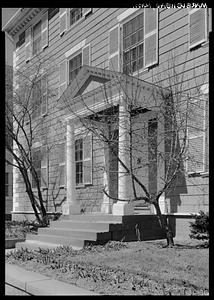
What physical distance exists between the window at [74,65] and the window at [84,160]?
91.2 inches

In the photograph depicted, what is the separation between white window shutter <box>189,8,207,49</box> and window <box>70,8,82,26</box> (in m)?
5.22

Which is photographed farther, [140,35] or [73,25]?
[73,25]

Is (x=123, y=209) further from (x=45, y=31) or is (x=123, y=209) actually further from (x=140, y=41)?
(x=45, y=31)

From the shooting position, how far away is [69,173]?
11008 millimetres

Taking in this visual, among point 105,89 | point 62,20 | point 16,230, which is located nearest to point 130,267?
point 105,89

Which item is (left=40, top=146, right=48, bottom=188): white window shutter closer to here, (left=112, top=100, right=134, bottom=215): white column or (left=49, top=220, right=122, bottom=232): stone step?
(left=49, top=220, right=122, bottom=232): stone step

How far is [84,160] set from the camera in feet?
38.5

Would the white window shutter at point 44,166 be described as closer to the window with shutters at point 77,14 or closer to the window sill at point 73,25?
the window sill at point 73,25

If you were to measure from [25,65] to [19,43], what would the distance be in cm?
184

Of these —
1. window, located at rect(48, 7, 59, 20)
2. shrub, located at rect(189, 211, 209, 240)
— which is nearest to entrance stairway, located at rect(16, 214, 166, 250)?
shrub, located at rect(189, 211, 209, 240)

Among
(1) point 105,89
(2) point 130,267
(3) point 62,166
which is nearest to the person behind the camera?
(2) point 130,267

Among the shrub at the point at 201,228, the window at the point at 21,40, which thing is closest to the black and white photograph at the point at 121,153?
the shrub at the point at 201,228

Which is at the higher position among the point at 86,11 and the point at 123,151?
the point at 86,11

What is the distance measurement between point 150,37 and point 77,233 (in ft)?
15.7
